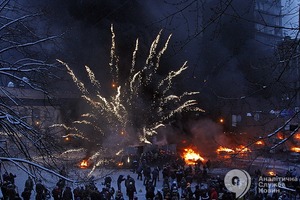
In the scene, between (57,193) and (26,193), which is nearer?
(57,193)

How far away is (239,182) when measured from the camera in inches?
177

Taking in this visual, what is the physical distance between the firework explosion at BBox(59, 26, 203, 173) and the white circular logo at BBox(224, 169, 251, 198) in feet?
45.9

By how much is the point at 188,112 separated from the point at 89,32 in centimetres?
987

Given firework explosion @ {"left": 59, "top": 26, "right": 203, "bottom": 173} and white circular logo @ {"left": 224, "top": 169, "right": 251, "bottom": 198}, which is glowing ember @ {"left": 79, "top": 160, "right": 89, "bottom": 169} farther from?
white circular logo @ {"left": 224, "top": 169, "right": 251, "bottom": 198}

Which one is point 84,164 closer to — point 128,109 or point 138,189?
point 138,189

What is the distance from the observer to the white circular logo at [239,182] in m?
4.17

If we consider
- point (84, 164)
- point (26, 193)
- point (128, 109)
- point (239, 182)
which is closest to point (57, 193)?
point (26, 193)

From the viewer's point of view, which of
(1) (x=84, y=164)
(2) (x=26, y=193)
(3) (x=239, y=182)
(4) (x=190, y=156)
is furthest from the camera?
(4) (x=190, y=156)

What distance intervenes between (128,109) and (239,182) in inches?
748

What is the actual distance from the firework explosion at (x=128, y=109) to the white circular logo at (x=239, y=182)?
1399 centimetres

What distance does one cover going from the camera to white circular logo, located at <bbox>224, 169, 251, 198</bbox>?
13.7 feet

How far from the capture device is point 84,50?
2517 cm

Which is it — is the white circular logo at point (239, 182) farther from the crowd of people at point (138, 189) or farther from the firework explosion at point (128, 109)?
the firework explosion at point (128, 109)

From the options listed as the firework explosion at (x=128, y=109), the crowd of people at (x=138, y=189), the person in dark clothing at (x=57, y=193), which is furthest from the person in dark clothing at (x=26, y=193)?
the firework explosion at (x=128, y=109)
